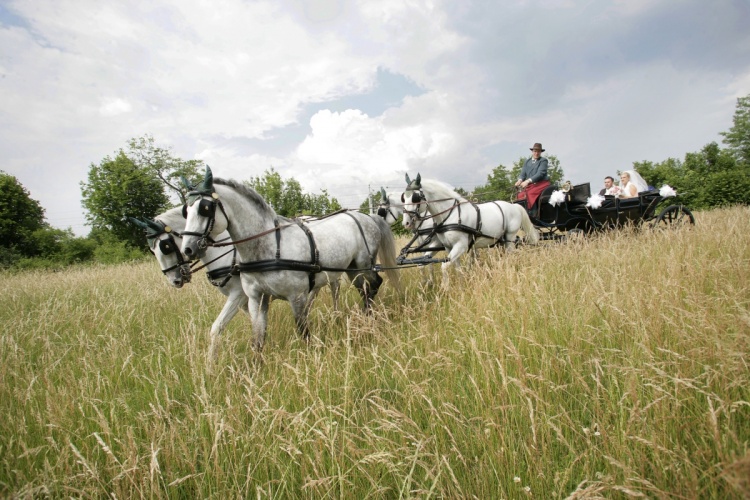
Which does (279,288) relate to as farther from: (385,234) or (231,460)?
(385,234)

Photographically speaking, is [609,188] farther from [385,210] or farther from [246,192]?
[246,192]

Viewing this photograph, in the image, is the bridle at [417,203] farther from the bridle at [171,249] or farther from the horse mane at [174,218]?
the bridle at [171,249]

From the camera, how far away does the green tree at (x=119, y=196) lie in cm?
2269

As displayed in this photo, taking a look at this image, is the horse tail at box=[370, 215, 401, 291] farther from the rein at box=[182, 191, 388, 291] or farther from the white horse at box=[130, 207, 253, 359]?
the white horse at box=[130, 207, 253, 359]

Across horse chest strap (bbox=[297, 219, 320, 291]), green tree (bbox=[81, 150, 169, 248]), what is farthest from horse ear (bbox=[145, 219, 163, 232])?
green tree (bbox=[81, 150, 169, 248])

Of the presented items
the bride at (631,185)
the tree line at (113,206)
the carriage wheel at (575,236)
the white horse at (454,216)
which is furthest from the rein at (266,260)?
the tree line at (113,206)

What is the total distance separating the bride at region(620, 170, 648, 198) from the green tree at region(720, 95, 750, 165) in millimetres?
48118

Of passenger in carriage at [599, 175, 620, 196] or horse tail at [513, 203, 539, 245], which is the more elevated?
passenger in carriage at [599, 175, 620, 196]

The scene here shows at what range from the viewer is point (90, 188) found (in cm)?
2358

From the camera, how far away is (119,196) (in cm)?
2261

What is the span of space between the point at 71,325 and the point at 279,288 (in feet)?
11.8

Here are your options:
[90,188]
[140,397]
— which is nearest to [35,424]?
[140,397]

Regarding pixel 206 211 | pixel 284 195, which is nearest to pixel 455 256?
pixel 206 211

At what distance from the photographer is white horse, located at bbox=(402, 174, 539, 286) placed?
18.1 feet
